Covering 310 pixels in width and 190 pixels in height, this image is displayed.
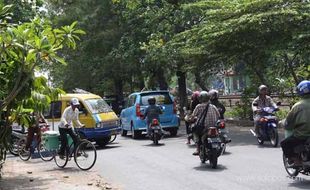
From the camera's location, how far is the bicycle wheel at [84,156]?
12.4m

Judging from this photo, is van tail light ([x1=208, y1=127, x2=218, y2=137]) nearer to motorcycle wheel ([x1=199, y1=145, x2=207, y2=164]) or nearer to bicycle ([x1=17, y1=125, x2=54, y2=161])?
motorcycle wheel ([x1=199, y1=145, x2=207, y2=164])

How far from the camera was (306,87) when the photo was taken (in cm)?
891

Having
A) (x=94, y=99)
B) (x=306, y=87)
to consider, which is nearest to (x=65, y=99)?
(x=94, y=99)

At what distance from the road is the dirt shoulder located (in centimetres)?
42

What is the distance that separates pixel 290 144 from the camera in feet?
29.3

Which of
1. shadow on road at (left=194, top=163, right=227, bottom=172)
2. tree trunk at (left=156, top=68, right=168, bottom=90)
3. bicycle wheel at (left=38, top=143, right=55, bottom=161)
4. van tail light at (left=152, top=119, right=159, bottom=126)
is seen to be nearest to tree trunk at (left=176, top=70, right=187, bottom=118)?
tree trunk at (left=156, top=68, right=168, bottom=90)

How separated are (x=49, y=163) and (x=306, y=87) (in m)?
8.10

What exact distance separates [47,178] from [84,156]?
146 cm

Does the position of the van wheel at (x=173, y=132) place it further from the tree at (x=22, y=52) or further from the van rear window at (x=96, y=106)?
the tree at (x=22, y=52)

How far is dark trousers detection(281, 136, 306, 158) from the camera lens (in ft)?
28.9

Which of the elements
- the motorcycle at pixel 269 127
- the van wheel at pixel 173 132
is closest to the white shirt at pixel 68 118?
the motorcycle at pixel 269 127

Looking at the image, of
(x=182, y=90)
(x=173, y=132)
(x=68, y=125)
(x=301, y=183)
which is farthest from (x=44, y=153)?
(x=182, y=90)

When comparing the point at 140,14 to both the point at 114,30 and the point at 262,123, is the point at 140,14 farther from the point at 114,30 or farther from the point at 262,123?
the point at 262,123

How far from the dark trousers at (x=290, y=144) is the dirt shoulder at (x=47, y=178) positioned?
3.24m
